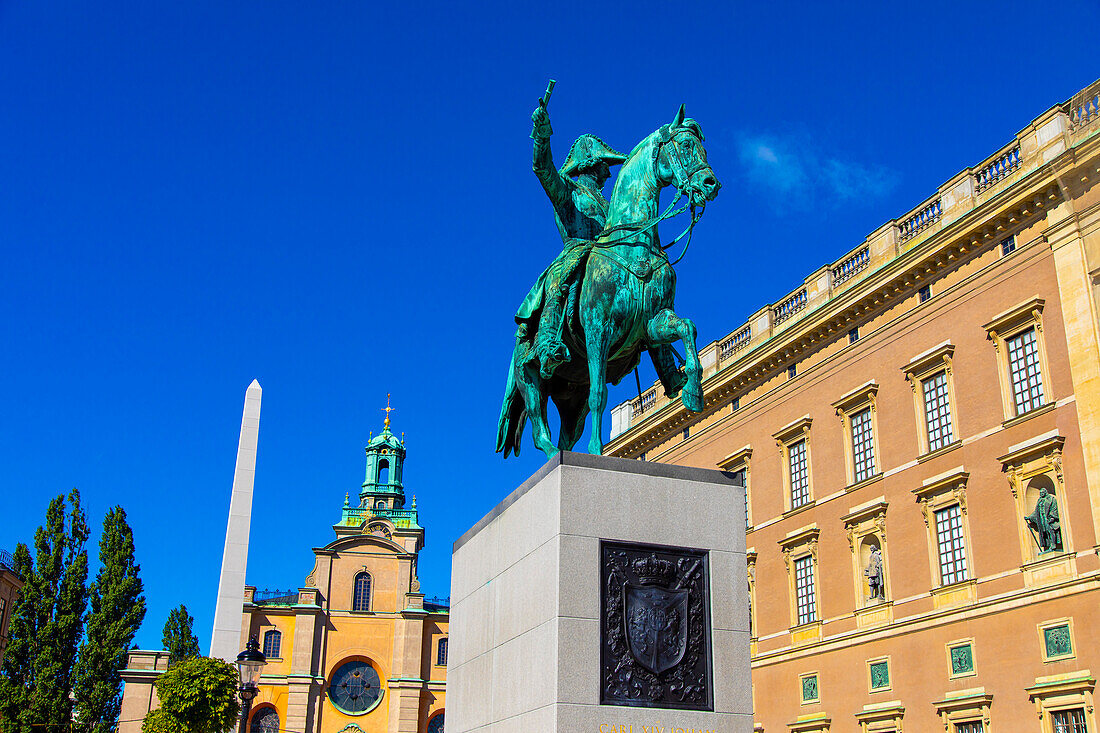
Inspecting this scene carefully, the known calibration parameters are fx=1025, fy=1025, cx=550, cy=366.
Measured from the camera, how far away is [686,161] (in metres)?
10.4

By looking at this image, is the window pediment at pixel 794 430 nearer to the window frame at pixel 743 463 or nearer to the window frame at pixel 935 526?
the window frame at pixel 743 463

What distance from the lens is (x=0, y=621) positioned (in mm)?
56594

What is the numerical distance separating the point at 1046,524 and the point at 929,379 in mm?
6382

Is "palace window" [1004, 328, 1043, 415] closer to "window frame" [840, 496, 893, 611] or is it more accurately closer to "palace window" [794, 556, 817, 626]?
"window frame" [840, 496, 893, 611]

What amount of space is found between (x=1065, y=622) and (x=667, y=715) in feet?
66.5

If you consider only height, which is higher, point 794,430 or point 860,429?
point 794,430

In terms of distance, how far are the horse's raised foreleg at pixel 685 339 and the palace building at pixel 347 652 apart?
67.3 metres

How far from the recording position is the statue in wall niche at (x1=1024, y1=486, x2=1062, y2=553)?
84.9 ft

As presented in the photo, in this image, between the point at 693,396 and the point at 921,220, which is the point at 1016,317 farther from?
the point at 693,396

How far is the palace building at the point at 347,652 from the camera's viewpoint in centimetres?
7150

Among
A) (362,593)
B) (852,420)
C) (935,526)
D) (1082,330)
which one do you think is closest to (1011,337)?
(1082,330)

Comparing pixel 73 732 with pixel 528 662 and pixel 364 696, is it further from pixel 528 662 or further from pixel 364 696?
pixel 528 662

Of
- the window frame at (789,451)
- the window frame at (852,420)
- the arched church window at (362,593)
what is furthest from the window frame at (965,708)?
the arched church window at (362,593)

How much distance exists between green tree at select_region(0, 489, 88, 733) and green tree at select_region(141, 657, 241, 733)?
16.8 feet
